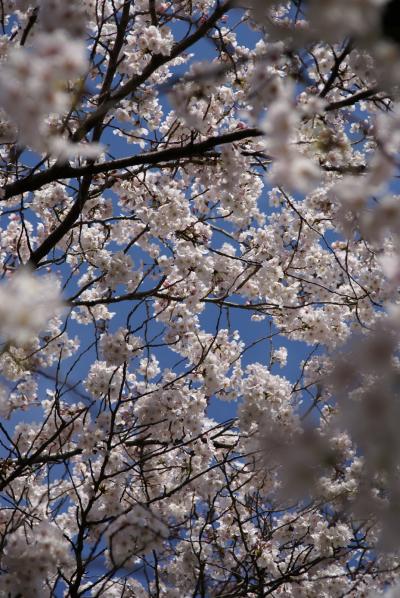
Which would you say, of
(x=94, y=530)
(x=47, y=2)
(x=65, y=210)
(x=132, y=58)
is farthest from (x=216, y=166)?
(x=94, y=530)

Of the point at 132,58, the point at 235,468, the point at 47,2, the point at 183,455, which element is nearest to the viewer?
the point at 47,2

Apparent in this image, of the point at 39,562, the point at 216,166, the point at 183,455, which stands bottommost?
the point at 39,562

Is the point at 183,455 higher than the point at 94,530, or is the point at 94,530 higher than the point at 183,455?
the point at 183,455

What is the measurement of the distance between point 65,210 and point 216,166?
2.72 m

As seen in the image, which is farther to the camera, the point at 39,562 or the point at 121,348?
the point at 121,348

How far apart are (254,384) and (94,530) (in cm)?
183

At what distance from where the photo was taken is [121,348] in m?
4.88

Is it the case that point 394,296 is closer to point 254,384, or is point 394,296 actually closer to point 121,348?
point 254,384

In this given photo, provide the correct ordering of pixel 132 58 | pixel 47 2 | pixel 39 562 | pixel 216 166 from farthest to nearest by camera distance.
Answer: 1. pixel 132 58
2. pixel 216 166
3. pixel 39 562
4. pixel 47 2

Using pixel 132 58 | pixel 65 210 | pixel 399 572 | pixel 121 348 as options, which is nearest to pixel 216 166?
pixel 132 58

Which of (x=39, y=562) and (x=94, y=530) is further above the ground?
(x=94, y=530)

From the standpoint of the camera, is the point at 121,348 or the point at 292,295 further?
the point at 292,295

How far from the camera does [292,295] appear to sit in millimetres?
6566

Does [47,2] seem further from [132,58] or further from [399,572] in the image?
[399,572]
